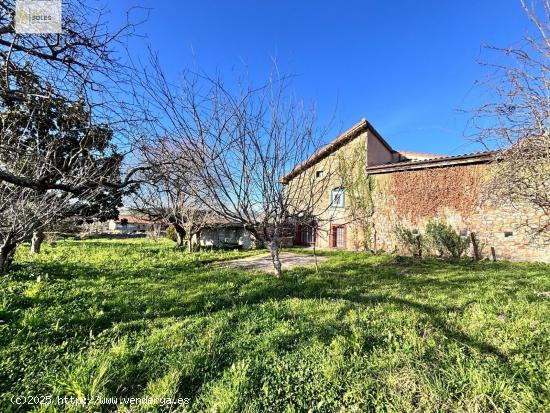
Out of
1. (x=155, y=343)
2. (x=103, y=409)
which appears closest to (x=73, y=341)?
(x=155, y=343)

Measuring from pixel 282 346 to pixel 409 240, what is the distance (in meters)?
11.3

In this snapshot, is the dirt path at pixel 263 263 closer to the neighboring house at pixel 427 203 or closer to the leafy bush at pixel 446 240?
the neighboring house at pixel 427 203

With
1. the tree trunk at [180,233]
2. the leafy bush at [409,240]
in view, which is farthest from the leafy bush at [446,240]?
the tree trunk at [180,233]

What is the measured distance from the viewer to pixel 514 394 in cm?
211

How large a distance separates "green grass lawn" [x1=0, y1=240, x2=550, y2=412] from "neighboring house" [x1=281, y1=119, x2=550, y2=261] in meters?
3.99

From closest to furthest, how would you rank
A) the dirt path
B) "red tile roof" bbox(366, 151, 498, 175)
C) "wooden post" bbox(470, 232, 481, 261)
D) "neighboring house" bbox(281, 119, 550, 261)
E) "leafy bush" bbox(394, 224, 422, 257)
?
1. the dirt path
2. "neighboring house" bbox(281, 119, 550, 261)
3. "wooden post" bbox(470, 232, 481, 261)
4. "red tile roof" bbox(366, 151, 498, 175)
5. "leafy bush" bbox(394, 224, 422, 257)

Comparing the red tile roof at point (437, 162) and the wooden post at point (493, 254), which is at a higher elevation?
the red tile roof at point (437, 162)

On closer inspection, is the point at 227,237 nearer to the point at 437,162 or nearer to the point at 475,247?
the point at 437,162

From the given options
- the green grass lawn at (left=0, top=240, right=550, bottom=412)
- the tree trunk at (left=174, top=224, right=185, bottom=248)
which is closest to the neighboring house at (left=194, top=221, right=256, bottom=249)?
the tree trunk at (left=174, top=224, right=185, bottom=248)

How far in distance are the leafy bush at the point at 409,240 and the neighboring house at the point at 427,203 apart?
28 cm

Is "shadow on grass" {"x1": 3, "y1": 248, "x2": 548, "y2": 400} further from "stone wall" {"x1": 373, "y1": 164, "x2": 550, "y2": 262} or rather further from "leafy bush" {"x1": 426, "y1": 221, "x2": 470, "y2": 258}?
"leafy bush" {"x1": 426, "y1": 221, "x2": 470, "y2": 258}

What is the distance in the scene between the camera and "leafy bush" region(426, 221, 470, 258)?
1113cm

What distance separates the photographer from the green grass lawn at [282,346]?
7.25 ft

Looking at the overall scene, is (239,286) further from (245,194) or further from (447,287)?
(447,287)
